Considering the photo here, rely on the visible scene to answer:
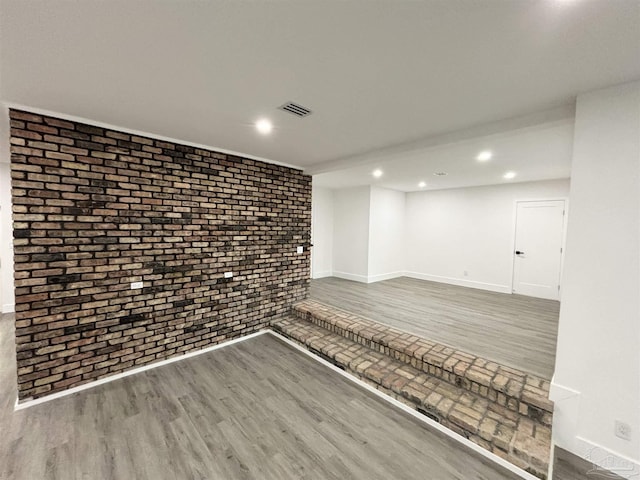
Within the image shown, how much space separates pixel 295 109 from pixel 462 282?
616cm

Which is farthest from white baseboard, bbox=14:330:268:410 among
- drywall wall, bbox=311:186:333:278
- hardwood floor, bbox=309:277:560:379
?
drywall wall, bbox=311:186:333:278

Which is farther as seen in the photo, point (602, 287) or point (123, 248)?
point (123, 248)

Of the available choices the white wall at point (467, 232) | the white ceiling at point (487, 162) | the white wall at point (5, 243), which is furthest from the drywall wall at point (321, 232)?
the white wall at point (5, 243)

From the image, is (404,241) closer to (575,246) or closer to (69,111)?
(575,246)

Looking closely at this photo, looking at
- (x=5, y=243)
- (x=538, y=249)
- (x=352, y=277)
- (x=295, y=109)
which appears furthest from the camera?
(x=352, y=277)

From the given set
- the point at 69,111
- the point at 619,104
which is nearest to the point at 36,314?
the point at 69,111

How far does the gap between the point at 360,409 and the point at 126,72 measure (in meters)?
3.27

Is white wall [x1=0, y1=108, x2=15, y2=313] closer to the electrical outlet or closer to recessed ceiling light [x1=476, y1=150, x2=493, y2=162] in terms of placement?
recessed ceiling light [x1=476, y1=150, x2=493, y2=162]

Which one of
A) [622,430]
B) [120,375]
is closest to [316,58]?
[622,430]

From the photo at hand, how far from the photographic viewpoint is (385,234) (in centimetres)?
704

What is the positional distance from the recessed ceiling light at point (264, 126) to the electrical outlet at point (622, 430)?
3.68 m

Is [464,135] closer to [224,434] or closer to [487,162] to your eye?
[487,162]

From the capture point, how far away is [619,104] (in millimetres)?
1816

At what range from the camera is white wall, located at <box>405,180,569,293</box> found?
581 centimetres
